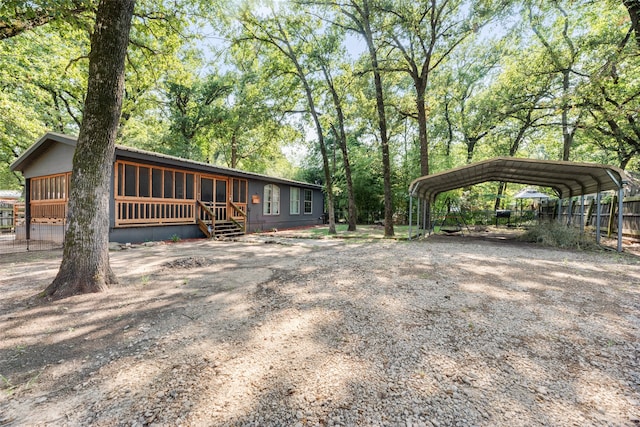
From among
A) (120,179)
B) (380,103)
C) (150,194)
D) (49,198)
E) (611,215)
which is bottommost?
(611,215)

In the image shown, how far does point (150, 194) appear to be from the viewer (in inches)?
347

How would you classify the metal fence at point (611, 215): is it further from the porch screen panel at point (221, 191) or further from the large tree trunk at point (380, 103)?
the porch screen panel at point (221, 191)

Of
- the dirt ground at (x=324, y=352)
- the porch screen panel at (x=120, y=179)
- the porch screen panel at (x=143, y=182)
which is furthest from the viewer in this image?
the porch screen panel at (x=143, y=182)

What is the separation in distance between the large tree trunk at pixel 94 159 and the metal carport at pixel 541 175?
7691 mm

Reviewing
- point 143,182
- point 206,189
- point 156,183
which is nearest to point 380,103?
point 206,189

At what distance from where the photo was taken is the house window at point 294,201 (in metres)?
15.8

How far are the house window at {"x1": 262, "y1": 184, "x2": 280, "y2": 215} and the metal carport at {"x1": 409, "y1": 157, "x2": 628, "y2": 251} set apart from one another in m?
7.48

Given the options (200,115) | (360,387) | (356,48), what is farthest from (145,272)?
(200,115)

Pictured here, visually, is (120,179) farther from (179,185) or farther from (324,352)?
(324,352)

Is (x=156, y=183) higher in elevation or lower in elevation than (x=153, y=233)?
higher

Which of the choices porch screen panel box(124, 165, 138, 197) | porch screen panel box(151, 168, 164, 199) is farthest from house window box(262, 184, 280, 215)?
porch screen panel box(124, 165, 138, 197)

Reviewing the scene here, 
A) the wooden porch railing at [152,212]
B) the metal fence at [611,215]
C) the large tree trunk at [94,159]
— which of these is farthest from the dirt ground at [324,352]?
the metal fence at [611,215]

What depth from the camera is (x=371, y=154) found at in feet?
60.6

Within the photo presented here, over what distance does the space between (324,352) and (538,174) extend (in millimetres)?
10708
